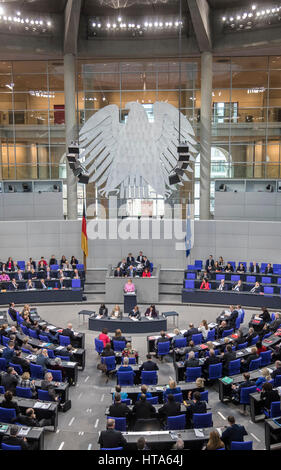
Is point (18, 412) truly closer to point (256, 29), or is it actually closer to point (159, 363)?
point (159, 363)

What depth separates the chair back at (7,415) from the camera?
8.31 metres

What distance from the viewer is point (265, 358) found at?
→ 1141cm

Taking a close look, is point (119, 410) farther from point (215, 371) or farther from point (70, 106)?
point (70, 106)

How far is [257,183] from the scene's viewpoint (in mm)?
24578

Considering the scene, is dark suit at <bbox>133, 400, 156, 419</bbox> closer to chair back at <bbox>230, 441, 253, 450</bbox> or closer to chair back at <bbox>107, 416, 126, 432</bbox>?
chair back at <bbox>107, 416, 126, 432</bbox>

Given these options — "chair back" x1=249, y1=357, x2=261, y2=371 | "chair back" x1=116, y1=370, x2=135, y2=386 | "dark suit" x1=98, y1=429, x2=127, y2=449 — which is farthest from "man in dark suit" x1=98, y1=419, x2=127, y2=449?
"chair back" x1=249, y1=357, x2=261, y2=371

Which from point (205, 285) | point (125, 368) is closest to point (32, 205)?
point (205, 285)

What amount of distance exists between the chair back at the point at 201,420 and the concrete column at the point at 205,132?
16595mm

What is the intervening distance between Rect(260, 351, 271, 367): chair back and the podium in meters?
6.60

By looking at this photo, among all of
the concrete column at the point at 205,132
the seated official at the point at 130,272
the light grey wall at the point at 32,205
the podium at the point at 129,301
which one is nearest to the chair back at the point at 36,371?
the podium at the point at 129,301

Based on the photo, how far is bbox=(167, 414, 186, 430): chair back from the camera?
8.21 m

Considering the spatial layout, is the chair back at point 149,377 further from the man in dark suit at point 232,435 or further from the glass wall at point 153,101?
the glass wall at point 153,101

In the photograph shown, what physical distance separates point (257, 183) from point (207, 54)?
738 cm
